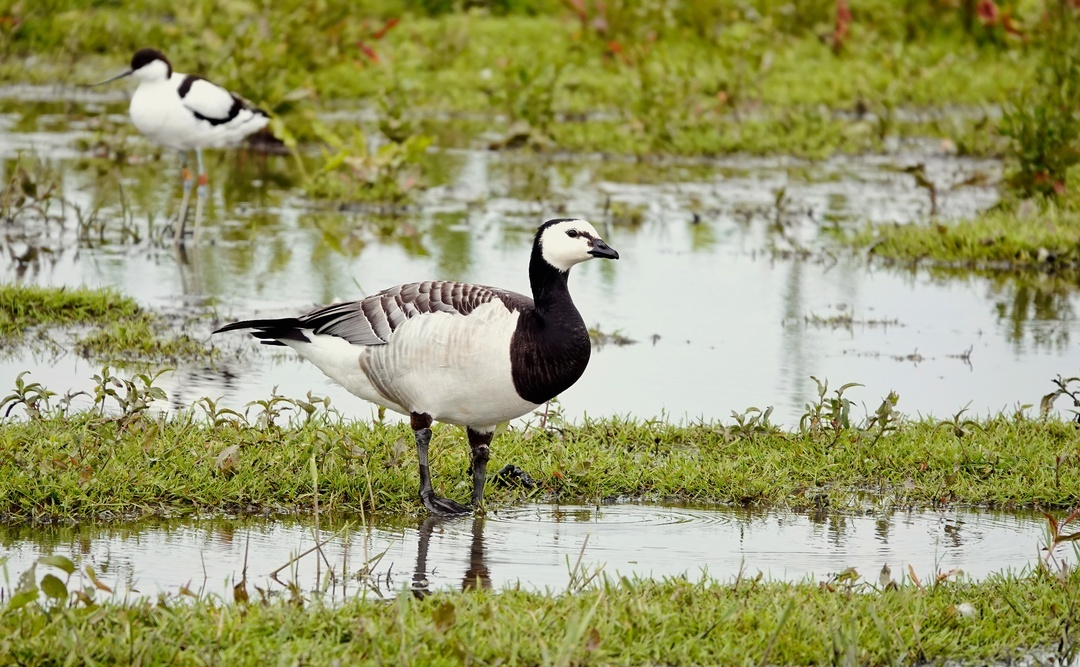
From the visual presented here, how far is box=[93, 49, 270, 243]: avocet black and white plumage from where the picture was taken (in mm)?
11672

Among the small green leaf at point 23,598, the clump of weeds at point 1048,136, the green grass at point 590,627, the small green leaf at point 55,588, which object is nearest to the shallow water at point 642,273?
the clump of weeds at point 1048,136

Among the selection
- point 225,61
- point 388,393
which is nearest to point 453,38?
point 225,61

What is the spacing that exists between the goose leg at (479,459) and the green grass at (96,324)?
257 cm

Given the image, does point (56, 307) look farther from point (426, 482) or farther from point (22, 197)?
point (426, 482)

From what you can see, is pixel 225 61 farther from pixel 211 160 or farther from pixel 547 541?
pixel 547 541

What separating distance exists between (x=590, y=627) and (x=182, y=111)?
8149 millimetres

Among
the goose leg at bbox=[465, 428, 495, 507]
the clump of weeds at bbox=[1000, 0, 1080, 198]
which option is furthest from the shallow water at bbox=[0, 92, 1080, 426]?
the goose leg at bbox=[465, 428, 495, 507]

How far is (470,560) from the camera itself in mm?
5484

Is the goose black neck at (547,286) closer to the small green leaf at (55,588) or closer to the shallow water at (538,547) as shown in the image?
the shallow water at (538,547)

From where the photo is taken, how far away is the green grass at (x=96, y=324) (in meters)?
8.16

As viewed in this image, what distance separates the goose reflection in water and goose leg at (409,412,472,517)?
0.04 m

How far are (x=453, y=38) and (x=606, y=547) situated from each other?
15.6 m

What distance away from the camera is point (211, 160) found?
1559cm

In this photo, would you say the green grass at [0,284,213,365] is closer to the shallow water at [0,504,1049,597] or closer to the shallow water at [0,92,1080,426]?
the shallow water at [0,92,1080,426]
